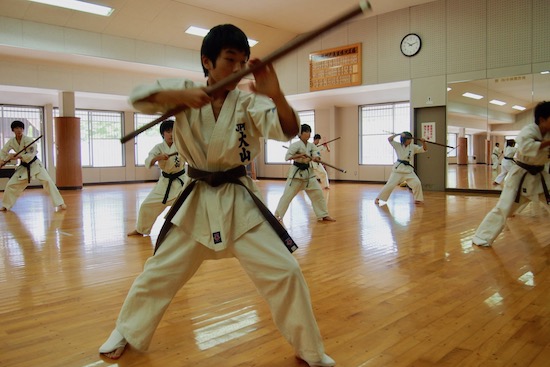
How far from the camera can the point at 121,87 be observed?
41.9ft

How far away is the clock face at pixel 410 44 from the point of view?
10422 mm

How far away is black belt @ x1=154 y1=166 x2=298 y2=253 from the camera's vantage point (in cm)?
176

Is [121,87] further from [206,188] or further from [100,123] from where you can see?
[206,188]

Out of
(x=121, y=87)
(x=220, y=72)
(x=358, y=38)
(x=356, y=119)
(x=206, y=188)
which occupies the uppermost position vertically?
(x=358, y=38)

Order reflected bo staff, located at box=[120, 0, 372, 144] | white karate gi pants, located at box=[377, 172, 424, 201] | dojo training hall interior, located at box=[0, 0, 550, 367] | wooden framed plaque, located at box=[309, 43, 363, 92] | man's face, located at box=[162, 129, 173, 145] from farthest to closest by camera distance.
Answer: wooden framed plaque, located at box=[309, 43, 363, 92] → white karate gi pants, located at box=[377, 172, 424, 201] → man's face, located at box=[162, 129, 173, 145] → dojo training hall interior, located at box=[0, 0, 550, 367] → reflected bo staff, located at box=[120, 0, 372, 144]

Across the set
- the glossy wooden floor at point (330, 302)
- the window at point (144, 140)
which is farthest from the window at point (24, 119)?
the glossy wooden floor at point (330, 302)

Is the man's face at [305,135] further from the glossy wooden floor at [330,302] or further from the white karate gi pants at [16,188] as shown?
the white karate gi pants at [16,188]

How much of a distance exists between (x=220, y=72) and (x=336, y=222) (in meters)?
4.30

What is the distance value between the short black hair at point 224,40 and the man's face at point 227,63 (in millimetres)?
17

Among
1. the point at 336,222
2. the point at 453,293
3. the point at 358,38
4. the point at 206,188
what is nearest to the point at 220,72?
the point at 206,188

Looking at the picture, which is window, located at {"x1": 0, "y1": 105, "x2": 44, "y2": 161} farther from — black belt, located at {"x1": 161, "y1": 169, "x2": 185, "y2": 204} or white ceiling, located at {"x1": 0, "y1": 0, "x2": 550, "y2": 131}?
black belt, located at {"x1": 161, "y1": 169, "x2": 185, "y2": 204}

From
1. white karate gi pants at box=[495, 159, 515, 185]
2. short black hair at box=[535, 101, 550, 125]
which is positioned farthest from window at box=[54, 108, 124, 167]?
short black hair at box=[535, 101, 550, 125]

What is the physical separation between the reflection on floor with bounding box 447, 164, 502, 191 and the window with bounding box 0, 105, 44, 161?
12.2 metres

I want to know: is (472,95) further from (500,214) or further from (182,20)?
(182,20)
